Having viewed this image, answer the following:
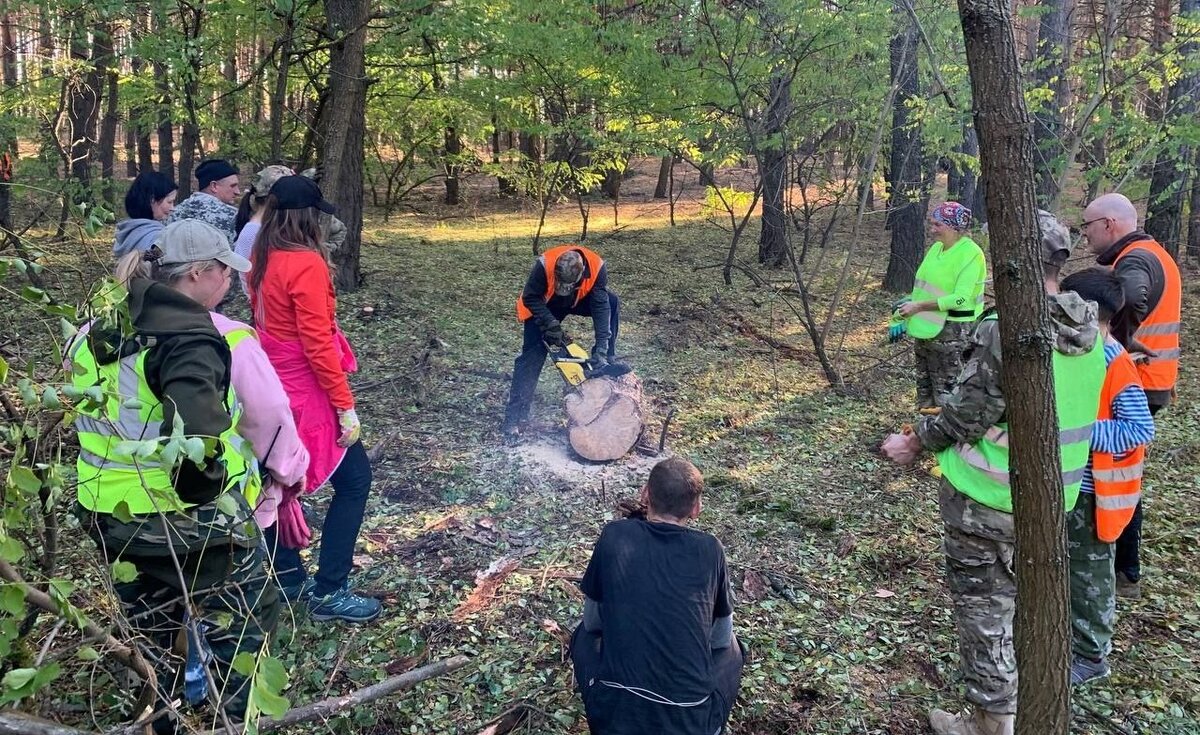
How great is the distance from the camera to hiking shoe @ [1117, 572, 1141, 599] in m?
3.74

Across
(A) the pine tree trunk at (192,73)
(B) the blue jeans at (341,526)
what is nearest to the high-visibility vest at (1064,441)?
(B) the blue jeans at (341,526)

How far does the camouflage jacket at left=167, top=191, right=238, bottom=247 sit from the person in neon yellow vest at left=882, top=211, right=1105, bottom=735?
4.08 metres

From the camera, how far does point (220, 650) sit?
248 cm

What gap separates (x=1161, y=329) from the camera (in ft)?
12.8

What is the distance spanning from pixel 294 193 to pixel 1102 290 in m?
3.33

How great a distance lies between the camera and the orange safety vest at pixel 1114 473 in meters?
3.04

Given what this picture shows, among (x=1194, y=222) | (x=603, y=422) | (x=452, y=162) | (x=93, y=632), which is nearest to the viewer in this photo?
(x=93, y=632)

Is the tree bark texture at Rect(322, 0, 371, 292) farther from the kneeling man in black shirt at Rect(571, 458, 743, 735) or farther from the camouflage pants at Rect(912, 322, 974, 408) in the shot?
the kneeling man in black shirt at Rect(571, 458, 743, 735)

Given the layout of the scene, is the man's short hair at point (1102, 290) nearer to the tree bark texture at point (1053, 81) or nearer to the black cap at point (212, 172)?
the tree bark texture at point (1053, 81)

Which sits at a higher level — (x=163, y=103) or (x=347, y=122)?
(x=163, y=103)

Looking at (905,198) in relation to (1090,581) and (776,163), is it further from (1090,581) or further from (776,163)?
(1090,581)

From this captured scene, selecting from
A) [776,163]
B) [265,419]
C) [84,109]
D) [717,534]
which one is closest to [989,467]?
Answer: [717,534]

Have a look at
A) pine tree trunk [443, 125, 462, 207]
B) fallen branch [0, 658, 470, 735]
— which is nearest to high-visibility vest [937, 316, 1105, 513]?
fallen branch [0, 658, 470, 735]

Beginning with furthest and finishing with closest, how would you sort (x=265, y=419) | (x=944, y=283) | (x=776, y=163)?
(x=776, y=163) < (x=944, y=283) < (x=265, y=419)
